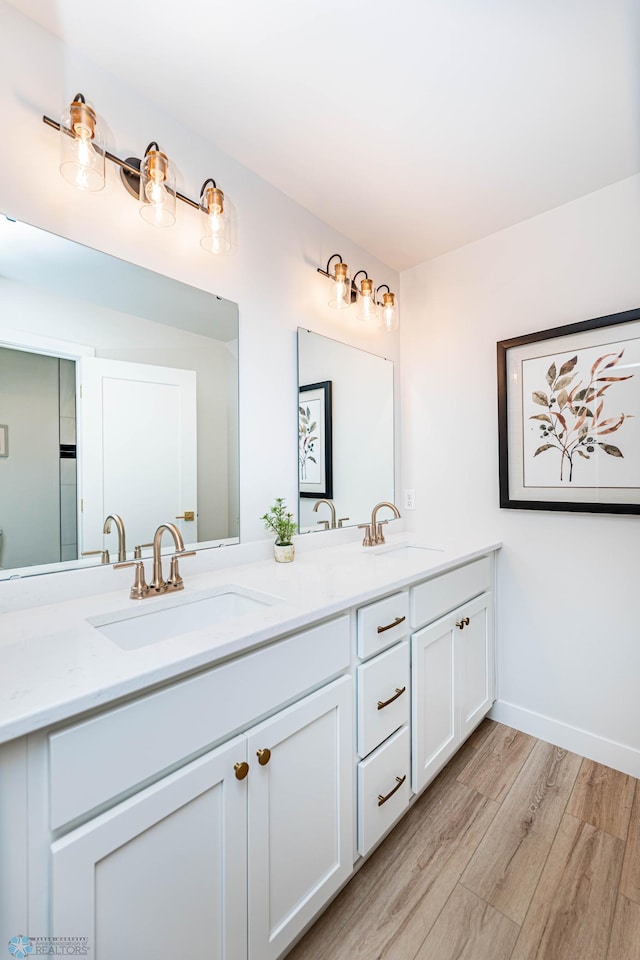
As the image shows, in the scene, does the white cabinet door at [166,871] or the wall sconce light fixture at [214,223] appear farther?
the wall sconce light fixture at [214,223]

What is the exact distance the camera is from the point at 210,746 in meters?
0.86

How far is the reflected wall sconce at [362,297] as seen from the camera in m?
1.92

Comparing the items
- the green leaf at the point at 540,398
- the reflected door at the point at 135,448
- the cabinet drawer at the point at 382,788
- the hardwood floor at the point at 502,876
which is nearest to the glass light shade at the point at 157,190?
the reflected door at the point at 135,448

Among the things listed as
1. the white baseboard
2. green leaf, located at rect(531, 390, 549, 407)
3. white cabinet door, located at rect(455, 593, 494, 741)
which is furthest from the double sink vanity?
green leaf, located at rect(531, 390, 549, 407)

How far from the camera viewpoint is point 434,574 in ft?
5.05

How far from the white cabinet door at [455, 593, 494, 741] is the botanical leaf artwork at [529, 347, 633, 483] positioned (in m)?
0.70

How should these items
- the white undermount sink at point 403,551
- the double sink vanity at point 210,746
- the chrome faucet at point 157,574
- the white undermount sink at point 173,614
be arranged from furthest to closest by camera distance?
the white undermount sink at point 403,551 < the chrome faucet at point 157,574 < the white undermount sink at point 173,614 < the double sink vanity at point 210,746

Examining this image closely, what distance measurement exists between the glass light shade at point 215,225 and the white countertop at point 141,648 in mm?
1108

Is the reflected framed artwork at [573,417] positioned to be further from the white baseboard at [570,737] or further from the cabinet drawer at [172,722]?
the cabinet drawer at [172,722]

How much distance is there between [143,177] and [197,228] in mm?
239

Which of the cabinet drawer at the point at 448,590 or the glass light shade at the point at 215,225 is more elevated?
the glass light shade at the point at 215,225

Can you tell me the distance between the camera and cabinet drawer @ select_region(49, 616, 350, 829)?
0.67m

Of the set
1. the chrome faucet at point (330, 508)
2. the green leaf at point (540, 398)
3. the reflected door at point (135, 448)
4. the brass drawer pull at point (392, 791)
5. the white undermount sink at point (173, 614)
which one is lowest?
the brass drawer pull at point (392, 791)

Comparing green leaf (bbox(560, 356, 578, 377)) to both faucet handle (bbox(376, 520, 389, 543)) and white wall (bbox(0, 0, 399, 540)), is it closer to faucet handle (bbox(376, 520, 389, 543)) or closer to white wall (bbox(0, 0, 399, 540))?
white wall (bbox(0, 0, 399, 540))
